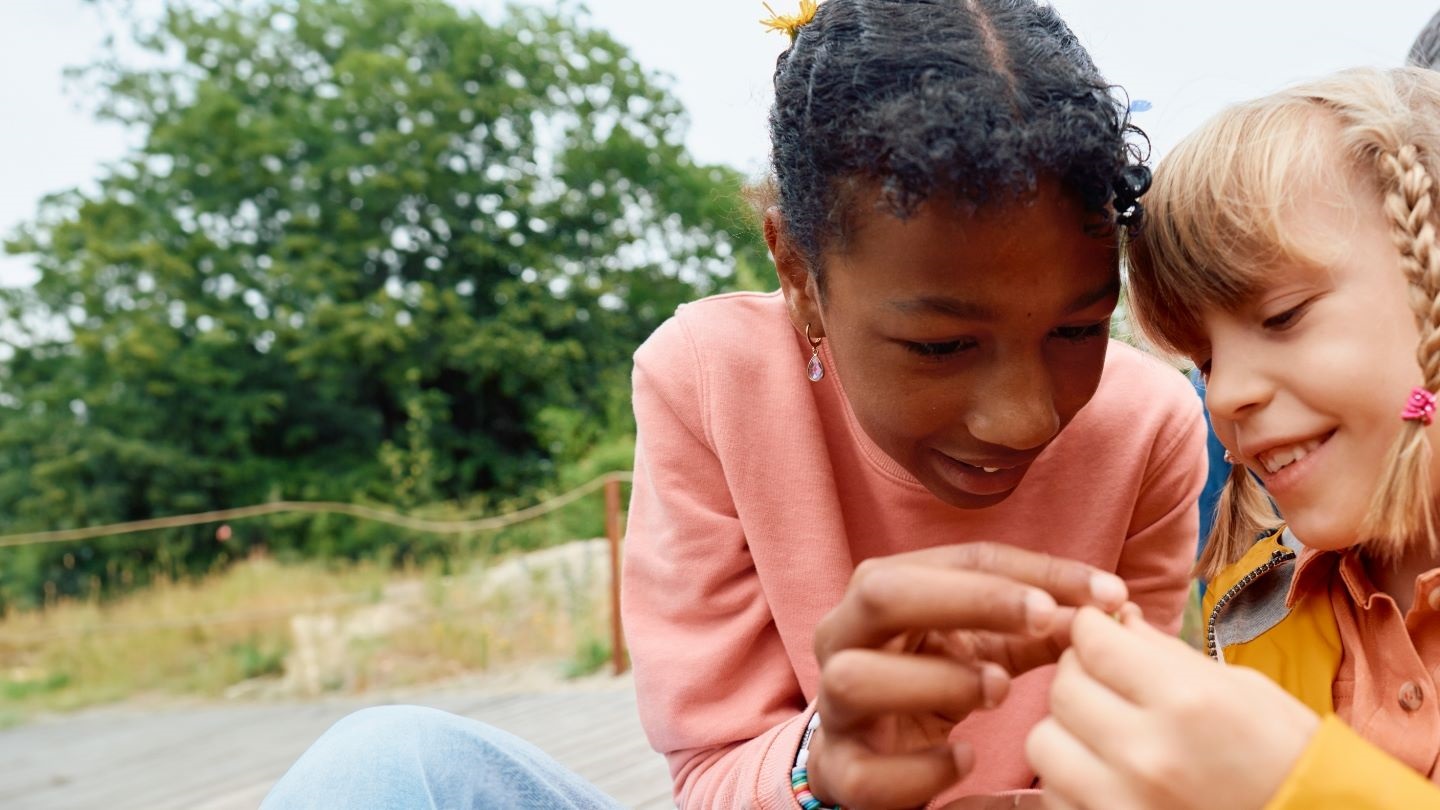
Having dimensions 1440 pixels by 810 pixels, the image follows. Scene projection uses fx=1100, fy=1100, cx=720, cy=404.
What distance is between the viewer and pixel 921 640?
81cm

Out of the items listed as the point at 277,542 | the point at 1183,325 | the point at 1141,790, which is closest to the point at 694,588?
the point at 1183,325

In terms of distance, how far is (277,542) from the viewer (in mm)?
13562

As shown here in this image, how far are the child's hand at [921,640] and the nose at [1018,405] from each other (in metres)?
0.22

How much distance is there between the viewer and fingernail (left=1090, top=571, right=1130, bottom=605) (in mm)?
699

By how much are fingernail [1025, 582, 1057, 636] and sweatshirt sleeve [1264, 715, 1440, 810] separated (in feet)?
0.49

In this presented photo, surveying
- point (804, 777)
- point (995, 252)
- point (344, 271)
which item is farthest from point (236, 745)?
point (344, 271)

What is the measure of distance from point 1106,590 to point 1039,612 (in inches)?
2.4

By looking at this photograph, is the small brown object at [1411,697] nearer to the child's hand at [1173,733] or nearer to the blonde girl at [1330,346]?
the blonde girl at [1330,346]

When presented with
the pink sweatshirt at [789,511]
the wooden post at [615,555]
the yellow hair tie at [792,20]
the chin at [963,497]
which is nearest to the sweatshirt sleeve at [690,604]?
the pink sweatshirt at [789,511]

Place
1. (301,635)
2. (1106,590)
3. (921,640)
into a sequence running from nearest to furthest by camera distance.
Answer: (1106,590), (921,640), (301,635)

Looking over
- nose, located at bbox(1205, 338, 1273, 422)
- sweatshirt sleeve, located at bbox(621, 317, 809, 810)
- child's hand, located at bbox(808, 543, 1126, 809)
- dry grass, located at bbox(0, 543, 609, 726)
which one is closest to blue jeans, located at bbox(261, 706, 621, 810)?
sweatshirt sleeve, located at bbox(621, 317, 809, 810)

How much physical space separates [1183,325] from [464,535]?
7.51 metres

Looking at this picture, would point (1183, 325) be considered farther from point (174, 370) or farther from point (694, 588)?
point (174, 370)

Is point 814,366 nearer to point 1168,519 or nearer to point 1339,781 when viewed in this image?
point 1168,519
